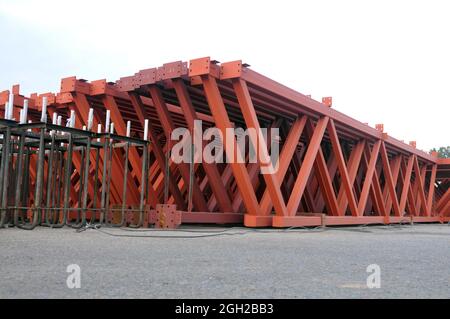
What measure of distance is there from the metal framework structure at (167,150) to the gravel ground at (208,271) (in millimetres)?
4371

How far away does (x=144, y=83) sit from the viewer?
13.3 meters

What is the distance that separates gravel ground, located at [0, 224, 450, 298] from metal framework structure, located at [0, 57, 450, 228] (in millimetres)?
4371

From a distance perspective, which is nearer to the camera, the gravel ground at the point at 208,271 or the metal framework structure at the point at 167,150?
the gravel ground at the point at 208,271

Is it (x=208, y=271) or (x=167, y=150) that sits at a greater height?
(x=167, y=150)

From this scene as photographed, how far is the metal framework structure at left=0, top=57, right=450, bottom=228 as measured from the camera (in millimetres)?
10977

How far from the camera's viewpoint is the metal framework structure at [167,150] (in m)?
11.0

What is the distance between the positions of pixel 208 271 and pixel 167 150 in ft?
28.8

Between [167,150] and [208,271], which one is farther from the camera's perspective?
[167,150]

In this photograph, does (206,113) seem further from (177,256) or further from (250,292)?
(250,292)

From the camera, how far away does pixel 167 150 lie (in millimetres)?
13055

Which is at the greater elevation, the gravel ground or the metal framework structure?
the metal framework structure

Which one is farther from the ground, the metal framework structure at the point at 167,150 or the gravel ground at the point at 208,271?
the metal framework structure at the point at 167,150
